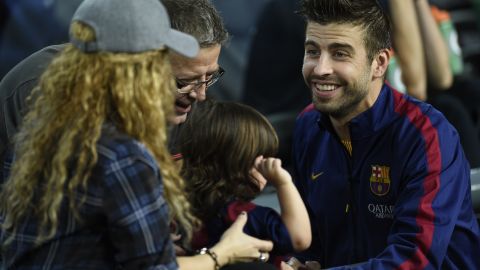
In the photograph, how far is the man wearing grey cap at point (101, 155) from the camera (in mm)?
2445

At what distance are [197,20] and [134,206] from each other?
1134 mm

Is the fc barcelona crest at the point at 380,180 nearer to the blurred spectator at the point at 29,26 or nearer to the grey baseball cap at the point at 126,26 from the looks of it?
the grey baseball cap at the point at 126,26

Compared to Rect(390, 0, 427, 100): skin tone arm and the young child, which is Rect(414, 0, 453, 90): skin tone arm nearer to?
Rect(390, 0, 427, 100): skin tone arm

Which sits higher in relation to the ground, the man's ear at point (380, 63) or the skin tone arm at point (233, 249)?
the man's ear at point (380, 63)

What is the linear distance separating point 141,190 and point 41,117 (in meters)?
0.32

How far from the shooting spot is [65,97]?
2.52m

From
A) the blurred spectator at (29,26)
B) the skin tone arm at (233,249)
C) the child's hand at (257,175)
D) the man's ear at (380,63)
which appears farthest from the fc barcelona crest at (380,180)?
the blurred spectator at (29,26)

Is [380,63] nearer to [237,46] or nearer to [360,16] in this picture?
[360,16]

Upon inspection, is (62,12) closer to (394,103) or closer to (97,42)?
(394,103)

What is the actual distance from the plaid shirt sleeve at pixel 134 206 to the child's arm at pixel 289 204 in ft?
1.87

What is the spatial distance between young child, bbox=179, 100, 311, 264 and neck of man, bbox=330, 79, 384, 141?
533 mm

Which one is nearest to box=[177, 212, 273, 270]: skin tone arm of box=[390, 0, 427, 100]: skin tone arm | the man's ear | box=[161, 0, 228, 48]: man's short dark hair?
box=[161, 0, 228, 48]: man's short dark hair

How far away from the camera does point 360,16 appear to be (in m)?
3.59

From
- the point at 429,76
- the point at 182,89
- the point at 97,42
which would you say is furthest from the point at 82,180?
the point at 429,76
